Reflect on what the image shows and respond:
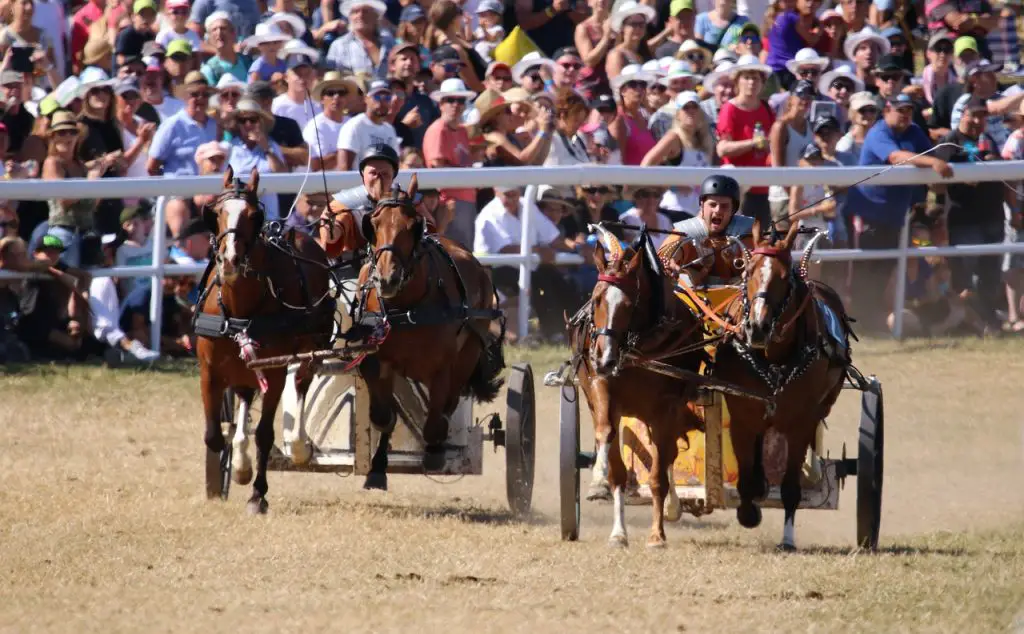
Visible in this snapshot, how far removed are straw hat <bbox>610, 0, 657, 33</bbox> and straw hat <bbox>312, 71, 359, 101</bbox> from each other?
3.96 meters

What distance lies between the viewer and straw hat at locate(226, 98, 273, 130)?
1499 centimetres

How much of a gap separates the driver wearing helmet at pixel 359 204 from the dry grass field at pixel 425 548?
5.09 feet

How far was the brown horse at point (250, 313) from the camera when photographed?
409 inches

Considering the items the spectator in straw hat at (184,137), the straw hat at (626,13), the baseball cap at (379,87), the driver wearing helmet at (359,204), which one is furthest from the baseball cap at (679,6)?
the driver wearing helmet at (359,204)

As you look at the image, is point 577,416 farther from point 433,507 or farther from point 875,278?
point 875,278

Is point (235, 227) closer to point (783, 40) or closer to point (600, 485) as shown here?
point (600, 485)

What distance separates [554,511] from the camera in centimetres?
1205

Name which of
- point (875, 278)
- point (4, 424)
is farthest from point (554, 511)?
Answer: point (875, 278)

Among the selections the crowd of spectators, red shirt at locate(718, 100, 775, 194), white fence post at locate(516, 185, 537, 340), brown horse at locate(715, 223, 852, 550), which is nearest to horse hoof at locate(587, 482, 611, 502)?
brown horse at locate(715, 223, 852, 550)

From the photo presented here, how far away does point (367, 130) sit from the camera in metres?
15.5

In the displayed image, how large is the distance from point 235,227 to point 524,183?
18.3 feet

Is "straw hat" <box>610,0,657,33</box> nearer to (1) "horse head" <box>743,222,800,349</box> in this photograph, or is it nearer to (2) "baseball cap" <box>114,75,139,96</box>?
(2) "baseball cap" <box>114,75,139,96</box>

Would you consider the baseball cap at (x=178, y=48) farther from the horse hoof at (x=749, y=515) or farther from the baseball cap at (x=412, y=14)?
the horse hoof at (x=749, y=515)

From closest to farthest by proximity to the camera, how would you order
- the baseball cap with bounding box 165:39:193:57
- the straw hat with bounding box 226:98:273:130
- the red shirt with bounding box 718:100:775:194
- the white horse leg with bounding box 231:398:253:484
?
1. the white horse leg with bounding box 231:398:253:484
2. the straw hat with bounding box 226:98:273:130
3. the baseball cap with bounding box 165:39:193:57
4. the red shirt with bounding box 718:100:775:194
